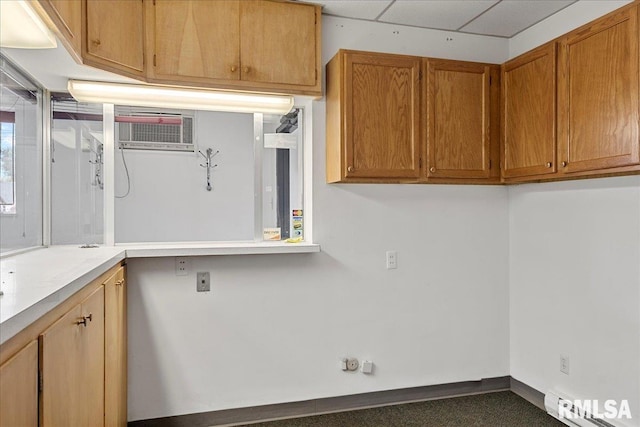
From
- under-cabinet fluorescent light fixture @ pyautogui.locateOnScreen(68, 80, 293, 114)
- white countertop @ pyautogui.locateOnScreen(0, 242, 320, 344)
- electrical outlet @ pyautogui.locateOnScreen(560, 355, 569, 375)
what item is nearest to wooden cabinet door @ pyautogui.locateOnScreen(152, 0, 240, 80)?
under-cabinet fluorescent light fixture @ pyautogui.locateOnScreen(68, 80, 293, 114)

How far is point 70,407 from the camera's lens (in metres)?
1.38

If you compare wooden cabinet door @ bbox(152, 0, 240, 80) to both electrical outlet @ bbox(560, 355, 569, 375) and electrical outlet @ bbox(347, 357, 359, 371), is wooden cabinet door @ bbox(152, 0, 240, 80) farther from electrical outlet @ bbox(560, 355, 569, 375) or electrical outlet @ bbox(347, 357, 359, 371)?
electrical outlet @ bbox(560, 355, 569, 375)

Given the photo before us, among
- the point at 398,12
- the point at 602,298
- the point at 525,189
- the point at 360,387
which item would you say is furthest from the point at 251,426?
the point at 398,12

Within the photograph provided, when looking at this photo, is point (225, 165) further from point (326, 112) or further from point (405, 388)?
point (405, 388)

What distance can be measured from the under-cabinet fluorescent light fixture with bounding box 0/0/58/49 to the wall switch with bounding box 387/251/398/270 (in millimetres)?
2192

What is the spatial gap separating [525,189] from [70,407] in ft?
9.49

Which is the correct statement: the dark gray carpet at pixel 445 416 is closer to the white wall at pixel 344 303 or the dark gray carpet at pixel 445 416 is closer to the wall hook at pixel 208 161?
the white wall at pixel 344 303

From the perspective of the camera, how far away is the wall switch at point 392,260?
302 centimetres

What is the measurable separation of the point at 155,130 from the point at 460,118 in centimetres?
247

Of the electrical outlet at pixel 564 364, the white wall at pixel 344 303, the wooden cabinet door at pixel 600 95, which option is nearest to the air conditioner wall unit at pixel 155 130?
the white wall at pixel 344 303

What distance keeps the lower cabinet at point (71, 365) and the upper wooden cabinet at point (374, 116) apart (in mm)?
1440

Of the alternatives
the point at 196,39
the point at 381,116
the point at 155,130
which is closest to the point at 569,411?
the point at 381,116

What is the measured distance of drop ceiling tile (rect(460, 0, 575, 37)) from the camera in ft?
8.90

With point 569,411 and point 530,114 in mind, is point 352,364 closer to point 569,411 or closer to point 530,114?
point 569,411
